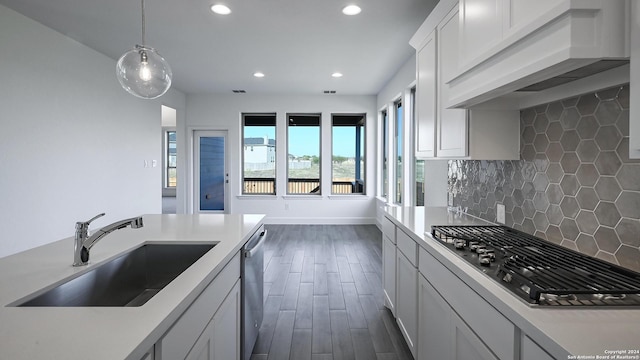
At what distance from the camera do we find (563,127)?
5.16 ft

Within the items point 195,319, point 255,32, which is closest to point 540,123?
point 195,319

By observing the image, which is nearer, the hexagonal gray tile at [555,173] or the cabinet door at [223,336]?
the cabinet door at [223,336]

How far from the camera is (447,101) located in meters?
2.13

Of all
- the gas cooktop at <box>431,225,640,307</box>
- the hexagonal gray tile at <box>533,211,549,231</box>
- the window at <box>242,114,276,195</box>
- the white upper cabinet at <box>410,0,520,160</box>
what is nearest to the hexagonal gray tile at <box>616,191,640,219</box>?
the gas cooktop at <box>431,225,640,307</box>

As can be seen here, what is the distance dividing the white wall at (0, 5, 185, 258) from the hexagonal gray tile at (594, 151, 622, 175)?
442 cm

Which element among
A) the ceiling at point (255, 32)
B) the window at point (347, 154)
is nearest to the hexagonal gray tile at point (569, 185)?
the ceiling at point (255, 32)

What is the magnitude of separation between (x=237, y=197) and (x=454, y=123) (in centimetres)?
557

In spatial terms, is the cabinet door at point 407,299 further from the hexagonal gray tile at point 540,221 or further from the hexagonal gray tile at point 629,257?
the hexagonal gray tile at point 629,257

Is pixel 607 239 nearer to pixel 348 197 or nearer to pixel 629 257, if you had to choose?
pixel 629 257

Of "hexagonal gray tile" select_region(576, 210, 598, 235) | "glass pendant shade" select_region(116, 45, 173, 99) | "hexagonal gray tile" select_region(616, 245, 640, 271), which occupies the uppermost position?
"glass pendant shade" select_region(116, 45, 173, 99)

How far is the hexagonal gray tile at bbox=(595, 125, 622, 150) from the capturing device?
4.19 feet

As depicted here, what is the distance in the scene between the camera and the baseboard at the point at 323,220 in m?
6.84

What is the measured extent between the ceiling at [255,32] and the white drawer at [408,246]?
2.03 metres

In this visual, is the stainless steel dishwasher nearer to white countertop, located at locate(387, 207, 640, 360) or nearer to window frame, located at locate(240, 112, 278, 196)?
white countertop, located at locate(387, 207, 640, 360)
